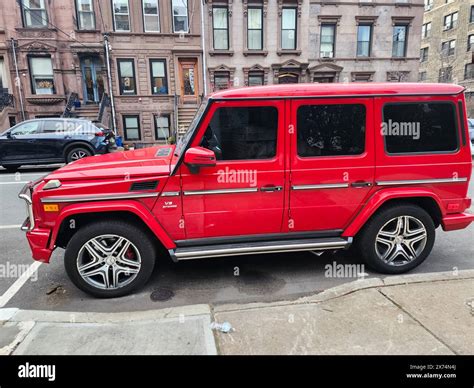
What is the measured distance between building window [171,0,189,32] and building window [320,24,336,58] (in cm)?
813

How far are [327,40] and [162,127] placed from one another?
445 inches

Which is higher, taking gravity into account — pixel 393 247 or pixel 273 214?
pixel 273 214

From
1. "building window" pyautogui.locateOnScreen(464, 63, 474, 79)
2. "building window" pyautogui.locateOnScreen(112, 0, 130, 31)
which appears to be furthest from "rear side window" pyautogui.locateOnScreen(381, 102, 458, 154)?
"building window" pyautogui.locateOnScreen(464, 63, 474, 79)

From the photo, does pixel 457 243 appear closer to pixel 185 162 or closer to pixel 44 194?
pixel 185 162

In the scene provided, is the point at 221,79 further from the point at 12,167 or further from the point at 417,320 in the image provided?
the point at 417,320

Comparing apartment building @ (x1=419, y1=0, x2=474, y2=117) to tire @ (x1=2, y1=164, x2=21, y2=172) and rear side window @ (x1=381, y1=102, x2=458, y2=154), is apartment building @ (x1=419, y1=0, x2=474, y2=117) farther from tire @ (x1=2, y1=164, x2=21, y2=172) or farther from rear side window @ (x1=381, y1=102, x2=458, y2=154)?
tire @ (x1=2, y1=164, x2=21, y2=172)

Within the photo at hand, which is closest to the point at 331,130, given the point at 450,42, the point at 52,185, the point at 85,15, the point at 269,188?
the point at 269,188

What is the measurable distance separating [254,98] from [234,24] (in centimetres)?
1776

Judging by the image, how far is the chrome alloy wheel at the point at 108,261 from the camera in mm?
3314

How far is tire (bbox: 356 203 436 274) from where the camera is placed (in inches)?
145

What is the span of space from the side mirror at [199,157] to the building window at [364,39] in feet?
68.1

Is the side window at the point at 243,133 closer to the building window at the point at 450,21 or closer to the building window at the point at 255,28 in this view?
the building window at the point at 255,28

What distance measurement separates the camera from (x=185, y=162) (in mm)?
3195
